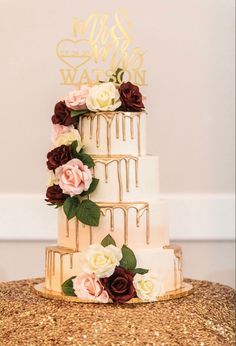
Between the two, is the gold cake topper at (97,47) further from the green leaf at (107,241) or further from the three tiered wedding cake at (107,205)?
the green leaf at (107,241)

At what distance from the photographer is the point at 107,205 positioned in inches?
81.4

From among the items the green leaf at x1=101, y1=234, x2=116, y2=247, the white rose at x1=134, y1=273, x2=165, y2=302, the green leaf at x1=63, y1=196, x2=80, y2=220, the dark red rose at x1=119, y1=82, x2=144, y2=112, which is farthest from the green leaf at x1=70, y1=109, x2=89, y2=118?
the white rose at x1=134, y1=273, x2=165, y2=302

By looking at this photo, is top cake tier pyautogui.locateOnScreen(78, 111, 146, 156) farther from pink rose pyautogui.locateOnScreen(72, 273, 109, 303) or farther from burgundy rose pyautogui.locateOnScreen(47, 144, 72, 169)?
pink rose pyautogui.locateOnScreen(72, 273, 109, 303)

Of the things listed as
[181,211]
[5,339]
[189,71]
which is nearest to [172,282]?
[5,339]

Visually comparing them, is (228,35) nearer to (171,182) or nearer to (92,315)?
(171,182)

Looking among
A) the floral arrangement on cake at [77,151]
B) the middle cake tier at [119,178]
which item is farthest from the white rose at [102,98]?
the middle cake tier at [119,178]

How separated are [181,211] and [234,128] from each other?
1.29ft

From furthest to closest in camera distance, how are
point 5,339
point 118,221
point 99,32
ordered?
point 99,32
point 118,221
point 5,339

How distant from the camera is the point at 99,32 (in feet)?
10.1

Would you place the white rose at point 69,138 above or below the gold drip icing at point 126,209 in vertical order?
above

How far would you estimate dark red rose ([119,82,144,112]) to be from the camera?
7.03 ft

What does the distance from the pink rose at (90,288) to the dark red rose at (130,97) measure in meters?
0.47

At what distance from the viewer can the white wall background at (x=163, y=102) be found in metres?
3.10

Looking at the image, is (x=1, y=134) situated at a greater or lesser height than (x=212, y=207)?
greater
